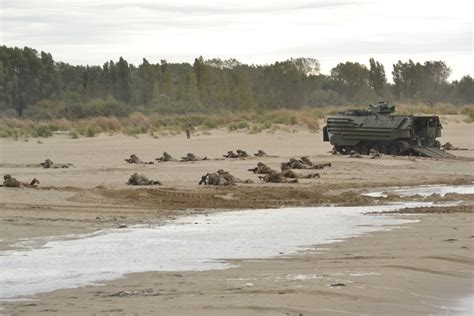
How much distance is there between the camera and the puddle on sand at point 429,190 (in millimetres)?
19609

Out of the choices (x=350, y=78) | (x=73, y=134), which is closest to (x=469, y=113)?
(x=73, y=134)

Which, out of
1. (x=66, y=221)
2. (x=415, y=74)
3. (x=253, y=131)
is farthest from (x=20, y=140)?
(x=415, y=74)

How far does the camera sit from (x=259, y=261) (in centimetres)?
999

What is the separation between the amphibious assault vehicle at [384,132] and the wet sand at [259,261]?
5.98 feet

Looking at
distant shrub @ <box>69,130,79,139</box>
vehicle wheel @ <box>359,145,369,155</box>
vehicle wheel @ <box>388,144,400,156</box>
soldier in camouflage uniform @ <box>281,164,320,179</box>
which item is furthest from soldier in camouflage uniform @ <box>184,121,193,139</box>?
soldier in camouflage uniform @ <box>281,164,320,179</box>

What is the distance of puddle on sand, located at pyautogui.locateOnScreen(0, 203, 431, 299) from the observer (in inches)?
363

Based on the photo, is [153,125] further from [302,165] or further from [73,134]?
[302,165]

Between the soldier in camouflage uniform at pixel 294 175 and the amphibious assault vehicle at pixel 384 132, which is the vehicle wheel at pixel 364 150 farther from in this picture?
the soldier in camouflage uniform at pixel 294 175

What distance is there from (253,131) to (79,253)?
37.3 m

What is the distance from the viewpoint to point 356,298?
7738 mm

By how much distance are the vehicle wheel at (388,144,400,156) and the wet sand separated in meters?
1.90

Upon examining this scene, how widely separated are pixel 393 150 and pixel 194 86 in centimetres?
5609

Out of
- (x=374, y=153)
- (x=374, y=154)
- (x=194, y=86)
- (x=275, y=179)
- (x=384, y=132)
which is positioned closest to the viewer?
(x=275, y=179)

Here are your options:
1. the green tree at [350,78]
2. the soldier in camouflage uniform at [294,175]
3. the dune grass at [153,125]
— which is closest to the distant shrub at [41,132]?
the dune grass at [153,125]
